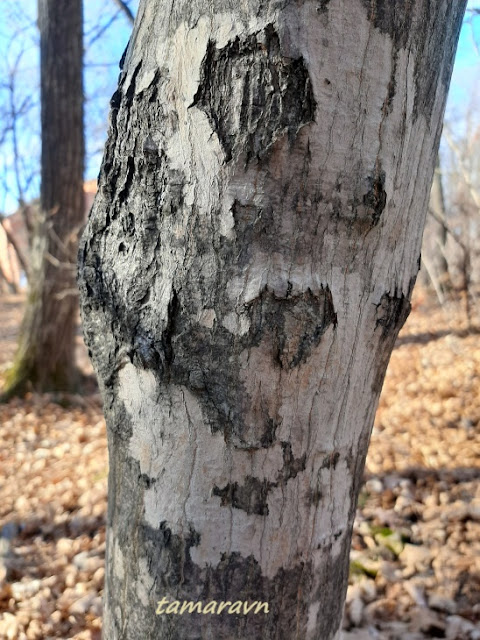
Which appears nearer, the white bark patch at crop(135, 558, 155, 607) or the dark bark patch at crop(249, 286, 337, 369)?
the dark bark patch at crop(249, 286, 337, 369)

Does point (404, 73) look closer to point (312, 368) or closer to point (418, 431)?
point (312, 368)

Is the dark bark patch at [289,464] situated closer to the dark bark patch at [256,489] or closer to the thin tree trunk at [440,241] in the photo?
the dark bark patch at [256,489]

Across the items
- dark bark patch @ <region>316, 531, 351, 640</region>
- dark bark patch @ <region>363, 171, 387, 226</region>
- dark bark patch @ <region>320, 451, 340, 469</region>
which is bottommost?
dark bark patch @ <region>316, 531, 351, 640</region>

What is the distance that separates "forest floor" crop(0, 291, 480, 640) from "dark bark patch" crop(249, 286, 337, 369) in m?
1.45

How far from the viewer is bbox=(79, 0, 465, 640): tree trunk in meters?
0.71

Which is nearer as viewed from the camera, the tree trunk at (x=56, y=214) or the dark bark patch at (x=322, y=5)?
the dark bark patch at (x=322, y=5)

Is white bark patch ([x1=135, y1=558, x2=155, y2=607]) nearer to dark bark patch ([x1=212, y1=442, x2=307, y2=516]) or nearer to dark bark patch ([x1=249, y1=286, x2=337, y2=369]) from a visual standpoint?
dark bark patch ([x1=212, y1=442, x2=307, y2=516])

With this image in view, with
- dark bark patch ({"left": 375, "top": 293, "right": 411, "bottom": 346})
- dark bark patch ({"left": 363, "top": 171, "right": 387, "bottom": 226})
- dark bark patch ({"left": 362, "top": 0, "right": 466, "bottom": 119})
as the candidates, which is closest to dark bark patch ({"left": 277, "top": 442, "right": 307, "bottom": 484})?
dark bark patch ({"left": 375, "top": 293, "right": 411, "bottom": 346})

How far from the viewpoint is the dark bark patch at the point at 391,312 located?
0.83 meters

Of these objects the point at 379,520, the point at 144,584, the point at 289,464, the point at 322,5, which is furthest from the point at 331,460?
the point at 379,520

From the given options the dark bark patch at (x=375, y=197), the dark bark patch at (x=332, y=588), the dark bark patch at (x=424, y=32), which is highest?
the dark bark patch at (x=424, y=32)

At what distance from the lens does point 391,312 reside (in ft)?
2.78

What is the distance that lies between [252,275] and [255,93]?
263 millimetres

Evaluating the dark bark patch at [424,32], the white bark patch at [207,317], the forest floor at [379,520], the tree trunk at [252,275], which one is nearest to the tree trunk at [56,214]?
the forest floor at [379,520]
